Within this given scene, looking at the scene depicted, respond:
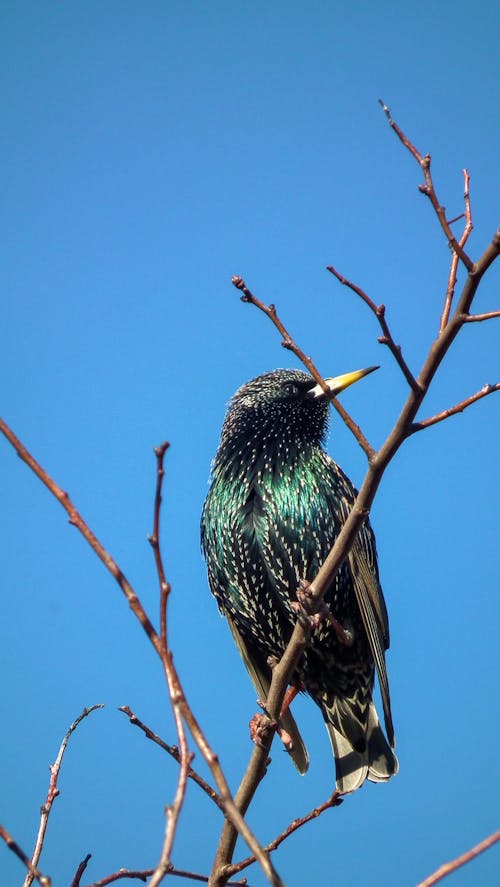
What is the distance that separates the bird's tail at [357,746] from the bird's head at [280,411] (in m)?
1.32

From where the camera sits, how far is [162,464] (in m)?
1.63

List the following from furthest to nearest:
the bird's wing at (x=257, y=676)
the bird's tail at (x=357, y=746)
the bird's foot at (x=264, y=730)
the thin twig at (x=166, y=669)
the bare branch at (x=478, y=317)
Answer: the bird's tail at (x=357, y=746) → the bird's wing at (x=257, y=676) → the bird's foot at (x=264, y=730) → the bare branch at (x=478, y=317) → the thin twig at (x=166, y=669)

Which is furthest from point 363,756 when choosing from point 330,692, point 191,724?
point 191,724

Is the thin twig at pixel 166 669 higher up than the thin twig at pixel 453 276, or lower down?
lower down

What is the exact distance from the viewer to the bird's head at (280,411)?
4.62 metres

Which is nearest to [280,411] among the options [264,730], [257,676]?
[257,676]

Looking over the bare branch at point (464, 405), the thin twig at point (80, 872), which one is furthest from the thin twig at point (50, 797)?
the bare branch at point (464, 405)

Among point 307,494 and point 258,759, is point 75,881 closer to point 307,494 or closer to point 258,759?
point 258,759

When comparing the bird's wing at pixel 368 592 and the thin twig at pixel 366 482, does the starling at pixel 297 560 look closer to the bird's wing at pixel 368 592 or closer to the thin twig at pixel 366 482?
the bird's wing at pixel 368 592

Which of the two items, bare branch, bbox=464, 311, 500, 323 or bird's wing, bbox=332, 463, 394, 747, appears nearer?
bare branch, bbox=464, 311, 500, 323

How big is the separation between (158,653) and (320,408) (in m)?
3.19

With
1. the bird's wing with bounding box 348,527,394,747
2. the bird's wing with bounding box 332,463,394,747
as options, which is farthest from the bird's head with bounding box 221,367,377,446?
the bird's wing with bounding box 348,527,394,747

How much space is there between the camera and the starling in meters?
4.12

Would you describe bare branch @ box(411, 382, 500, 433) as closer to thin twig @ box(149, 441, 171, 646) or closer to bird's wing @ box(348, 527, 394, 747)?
thin twig @ box(149, 441, 171, 646)
